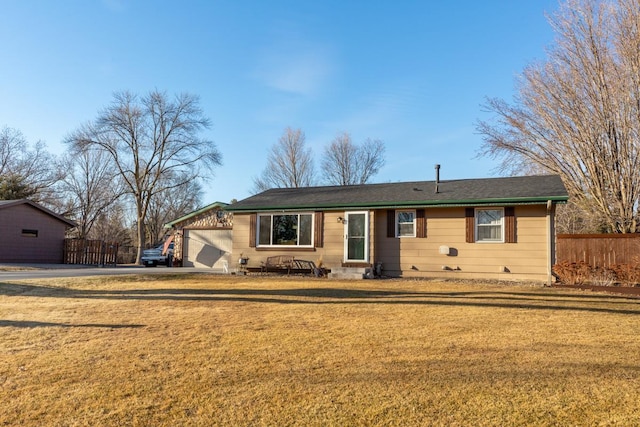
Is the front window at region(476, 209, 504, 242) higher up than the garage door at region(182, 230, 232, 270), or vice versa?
the front window at region(476, 209, 504, 242)

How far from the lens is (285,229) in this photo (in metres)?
15.0

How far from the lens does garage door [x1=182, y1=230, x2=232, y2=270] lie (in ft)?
71.8

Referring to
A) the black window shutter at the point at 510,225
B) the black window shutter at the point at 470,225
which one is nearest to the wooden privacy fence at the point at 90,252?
the black window shutter at the point at 470,225

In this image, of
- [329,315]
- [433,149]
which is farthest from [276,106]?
[329,315]

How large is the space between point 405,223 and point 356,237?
164 centimetres

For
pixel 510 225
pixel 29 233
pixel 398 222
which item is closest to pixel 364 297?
pixel 398 222

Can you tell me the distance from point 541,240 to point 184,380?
437 inches

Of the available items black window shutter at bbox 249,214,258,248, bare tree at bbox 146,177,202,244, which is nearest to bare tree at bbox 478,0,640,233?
black window shutter at bbox 249,214,258,248

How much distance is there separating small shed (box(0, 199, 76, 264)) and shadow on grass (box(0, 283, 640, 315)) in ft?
51.2

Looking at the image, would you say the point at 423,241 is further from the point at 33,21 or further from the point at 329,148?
the point at 329,148

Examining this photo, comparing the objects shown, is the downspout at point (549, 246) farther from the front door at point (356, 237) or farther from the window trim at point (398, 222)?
the front door at point (356, 237)

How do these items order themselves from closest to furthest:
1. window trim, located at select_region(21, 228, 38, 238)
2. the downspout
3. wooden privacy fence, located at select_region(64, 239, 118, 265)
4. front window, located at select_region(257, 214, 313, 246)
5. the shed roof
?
the downspout < front window, located at select_region(257, 214, 313, 246) < the shed roof < window trim, located at select_region(21, 228, 38, 238) < wooden privacy fence, located at select_region(64, 239, 118, 265)

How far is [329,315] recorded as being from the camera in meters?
6.47

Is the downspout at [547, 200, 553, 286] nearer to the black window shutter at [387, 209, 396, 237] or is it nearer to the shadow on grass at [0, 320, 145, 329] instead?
the black window shutter at [387, 209, 396, 237]
